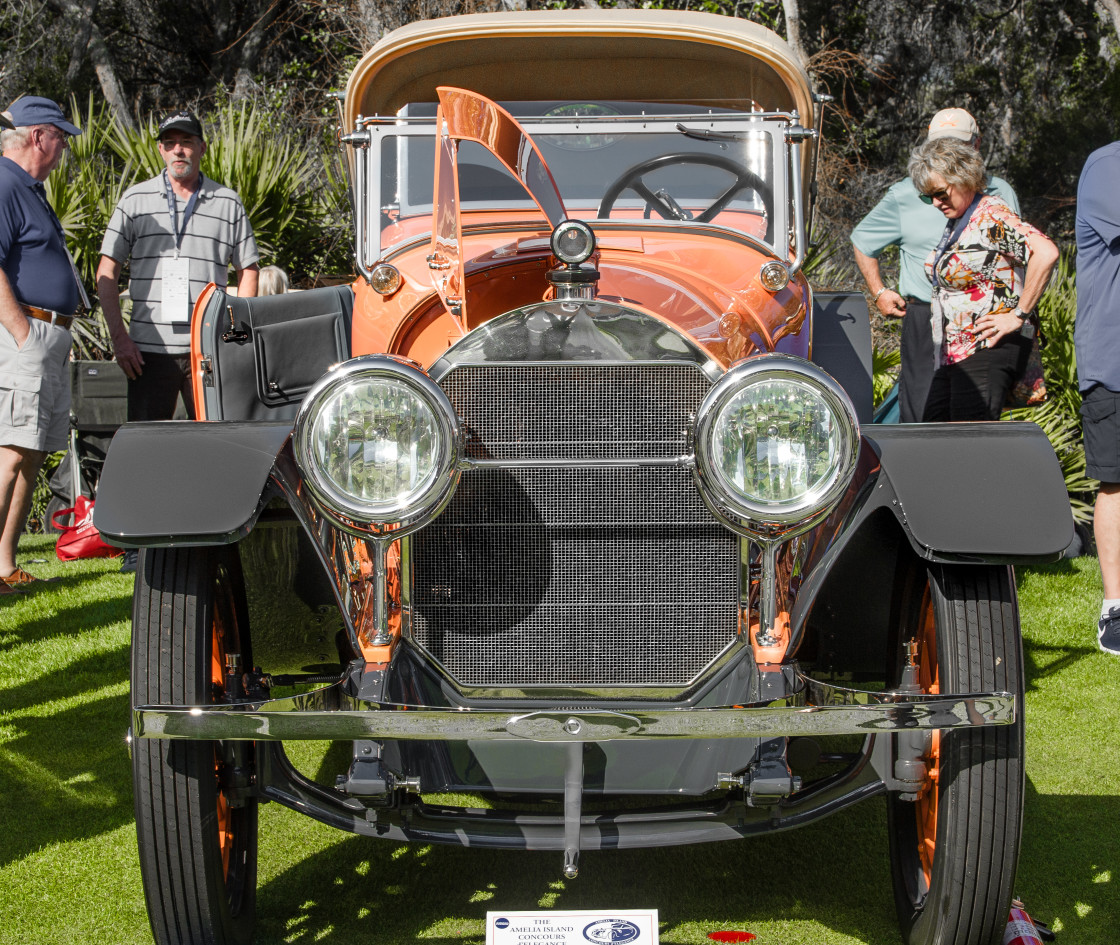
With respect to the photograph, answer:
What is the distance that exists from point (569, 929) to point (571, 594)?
60 cm

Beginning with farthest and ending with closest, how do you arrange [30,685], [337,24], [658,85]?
1. [337,24]
2. [30,685]
3. [658,85]

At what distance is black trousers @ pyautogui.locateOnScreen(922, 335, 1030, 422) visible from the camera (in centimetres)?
389

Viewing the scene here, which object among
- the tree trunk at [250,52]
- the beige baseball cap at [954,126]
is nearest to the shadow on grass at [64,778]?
the beige baseball cap at [954,126]

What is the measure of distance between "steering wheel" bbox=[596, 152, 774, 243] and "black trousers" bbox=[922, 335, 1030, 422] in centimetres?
111

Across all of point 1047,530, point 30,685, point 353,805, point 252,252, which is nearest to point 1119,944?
point 1047,530

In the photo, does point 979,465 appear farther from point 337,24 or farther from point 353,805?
point 337,24

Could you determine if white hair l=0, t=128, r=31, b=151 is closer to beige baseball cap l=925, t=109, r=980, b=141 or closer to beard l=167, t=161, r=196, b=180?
beard l=167, t=161, r=196, b=180

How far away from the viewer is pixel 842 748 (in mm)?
3361

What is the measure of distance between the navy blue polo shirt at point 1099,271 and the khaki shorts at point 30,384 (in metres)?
3.97

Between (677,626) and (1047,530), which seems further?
(677,626)

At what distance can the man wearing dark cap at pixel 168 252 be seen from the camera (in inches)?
195

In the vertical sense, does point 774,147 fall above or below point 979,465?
above

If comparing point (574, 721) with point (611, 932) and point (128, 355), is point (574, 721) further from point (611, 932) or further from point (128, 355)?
point (128, 355)

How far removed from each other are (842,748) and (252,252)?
3418mm
